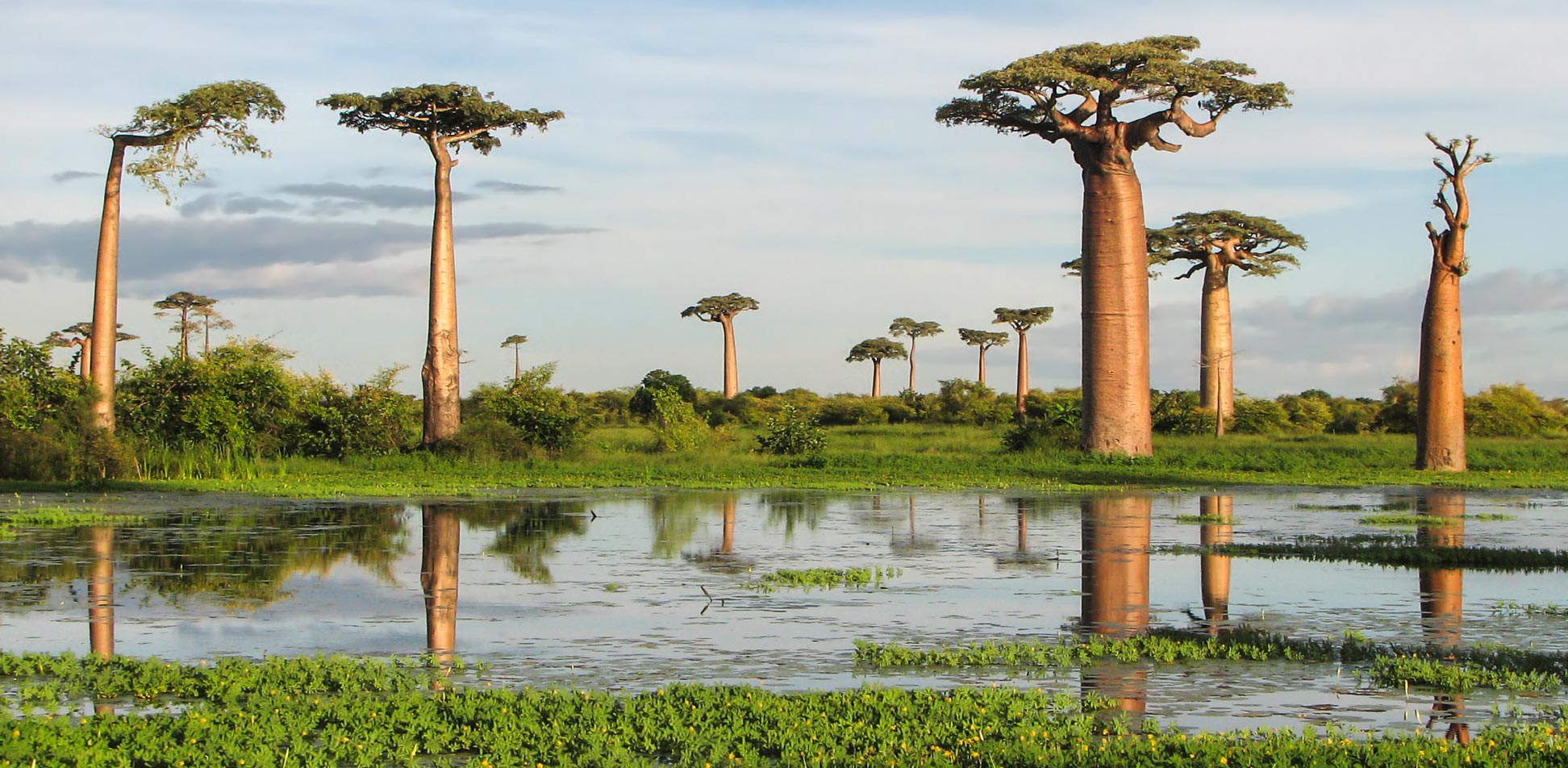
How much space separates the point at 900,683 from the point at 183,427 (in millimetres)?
19795

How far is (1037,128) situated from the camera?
2633cm

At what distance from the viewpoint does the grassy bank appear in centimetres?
2091

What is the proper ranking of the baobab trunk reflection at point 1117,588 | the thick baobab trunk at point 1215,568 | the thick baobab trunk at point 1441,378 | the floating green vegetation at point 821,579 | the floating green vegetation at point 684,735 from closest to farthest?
1. the floating green vegetation at point 684,735
2. the baobab trunk reflection at point 1117,588
3. the thick baobab trunk at point 1215,568
4. the floating green vegetation at point 821,579
5. the thick baobab trunk at point 1441,378

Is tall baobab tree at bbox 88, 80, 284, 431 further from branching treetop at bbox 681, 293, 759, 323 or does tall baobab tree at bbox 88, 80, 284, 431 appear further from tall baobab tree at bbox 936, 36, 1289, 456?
branching treetop at bbox 681, 293, 759, 323

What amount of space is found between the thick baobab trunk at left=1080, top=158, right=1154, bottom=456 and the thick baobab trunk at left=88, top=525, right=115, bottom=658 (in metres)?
16.9

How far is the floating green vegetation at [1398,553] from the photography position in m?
11.2

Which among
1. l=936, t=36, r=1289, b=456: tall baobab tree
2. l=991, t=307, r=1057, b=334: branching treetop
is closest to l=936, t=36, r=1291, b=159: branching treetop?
l=936, t=36, r=1289, b=456: tall baobab tree

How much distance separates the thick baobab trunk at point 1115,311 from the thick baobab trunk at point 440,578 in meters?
13.3

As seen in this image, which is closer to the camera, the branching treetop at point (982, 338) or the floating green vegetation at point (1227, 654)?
the floating green vegetation at point (1227, 654)

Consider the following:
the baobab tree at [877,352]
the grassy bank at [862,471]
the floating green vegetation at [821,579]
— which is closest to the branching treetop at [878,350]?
the baobab tree at [877,352]

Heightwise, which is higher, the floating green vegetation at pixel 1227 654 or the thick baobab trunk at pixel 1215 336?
the thick baobab trunk at pixel 1215 336

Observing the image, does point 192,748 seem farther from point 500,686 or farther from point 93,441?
point 93,441

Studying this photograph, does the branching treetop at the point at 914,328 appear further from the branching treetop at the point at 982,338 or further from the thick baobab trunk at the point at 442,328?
the thick baobab trunk at the point at 442,328

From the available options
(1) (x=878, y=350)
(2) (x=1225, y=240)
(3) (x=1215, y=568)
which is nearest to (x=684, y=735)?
(3) (x=1215, y=568)
